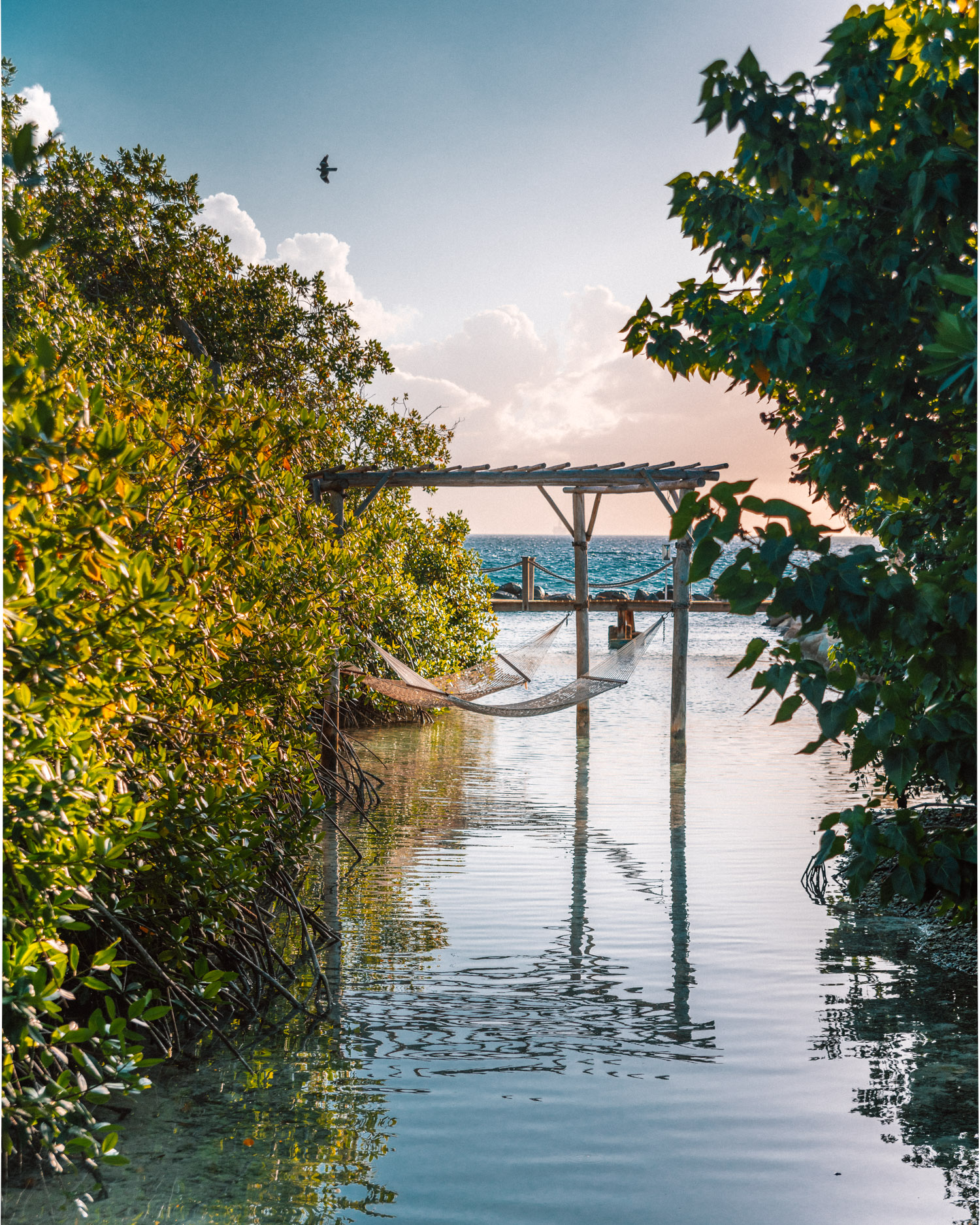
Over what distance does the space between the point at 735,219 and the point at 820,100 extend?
36 cm

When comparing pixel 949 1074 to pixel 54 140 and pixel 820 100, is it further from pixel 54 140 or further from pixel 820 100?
pixel 54 140

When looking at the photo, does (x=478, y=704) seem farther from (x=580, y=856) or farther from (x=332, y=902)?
(x=332, y=902)

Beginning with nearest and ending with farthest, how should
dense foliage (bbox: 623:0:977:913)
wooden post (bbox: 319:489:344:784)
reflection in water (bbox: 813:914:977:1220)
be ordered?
dense foliage (bbox: 623:0:977:913), reflection in water (bbox: 813:914:977:1220), wooden post (bbox: 319:489:344:784)

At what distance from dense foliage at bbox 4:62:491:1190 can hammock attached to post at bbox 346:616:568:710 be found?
163cm

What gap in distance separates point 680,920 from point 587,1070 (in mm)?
1304

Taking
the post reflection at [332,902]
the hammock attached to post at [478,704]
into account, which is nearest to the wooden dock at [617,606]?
the hammock attached to post at [478,704]

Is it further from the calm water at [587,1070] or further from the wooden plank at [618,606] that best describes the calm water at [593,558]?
the calm water at [587,1070]

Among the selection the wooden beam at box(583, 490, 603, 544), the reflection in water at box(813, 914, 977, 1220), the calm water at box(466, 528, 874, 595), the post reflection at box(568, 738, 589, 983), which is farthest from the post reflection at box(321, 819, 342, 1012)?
the calm water at box(466, 528, 874, 595)

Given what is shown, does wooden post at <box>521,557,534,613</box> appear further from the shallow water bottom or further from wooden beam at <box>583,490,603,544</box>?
the shallow water bottom

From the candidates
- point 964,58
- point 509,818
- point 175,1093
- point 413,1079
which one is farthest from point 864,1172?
point 509,818

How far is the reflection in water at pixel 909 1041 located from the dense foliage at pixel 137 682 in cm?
161

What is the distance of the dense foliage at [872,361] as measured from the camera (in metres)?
1.41

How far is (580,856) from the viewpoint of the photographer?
15.4 ft

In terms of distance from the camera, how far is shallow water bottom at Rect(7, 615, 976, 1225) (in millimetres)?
2004
